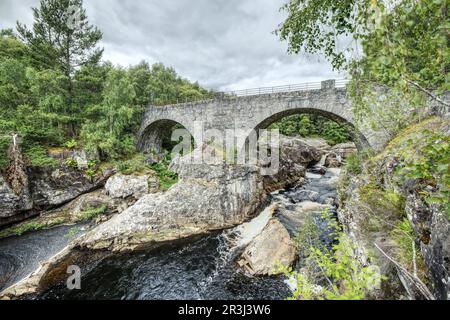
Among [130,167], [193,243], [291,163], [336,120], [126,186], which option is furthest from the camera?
[291,163]

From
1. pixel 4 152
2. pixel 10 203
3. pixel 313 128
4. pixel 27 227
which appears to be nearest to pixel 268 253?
pixel 27 227

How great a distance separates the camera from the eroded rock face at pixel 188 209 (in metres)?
9.98

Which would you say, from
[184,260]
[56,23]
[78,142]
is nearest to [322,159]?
[184,260]

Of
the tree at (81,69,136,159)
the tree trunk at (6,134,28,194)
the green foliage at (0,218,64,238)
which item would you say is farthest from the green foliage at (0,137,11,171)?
the tree at (81,69,136,159)

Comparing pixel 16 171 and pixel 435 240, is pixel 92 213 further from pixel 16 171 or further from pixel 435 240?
pixel 435 240

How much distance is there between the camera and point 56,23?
17.3 m

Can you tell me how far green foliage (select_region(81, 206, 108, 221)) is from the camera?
40.4 ft

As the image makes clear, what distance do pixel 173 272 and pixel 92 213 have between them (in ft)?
23.7

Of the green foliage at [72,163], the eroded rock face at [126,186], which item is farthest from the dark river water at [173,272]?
the green foliage at [72,163]

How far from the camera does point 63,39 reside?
59.4ft

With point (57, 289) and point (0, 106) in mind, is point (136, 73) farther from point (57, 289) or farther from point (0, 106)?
point (57, 289)

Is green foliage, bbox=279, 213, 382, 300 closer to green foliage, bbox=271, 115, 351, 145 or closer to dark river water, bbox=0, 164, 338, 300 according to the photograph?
dark river water, bbox=0, 164, 338, 300

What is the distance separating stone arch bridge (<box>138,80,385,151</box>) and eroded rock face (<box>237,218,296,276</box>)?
6479 millimetres

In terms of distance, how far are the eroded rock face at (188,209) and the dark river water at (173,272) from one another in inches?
28.4
